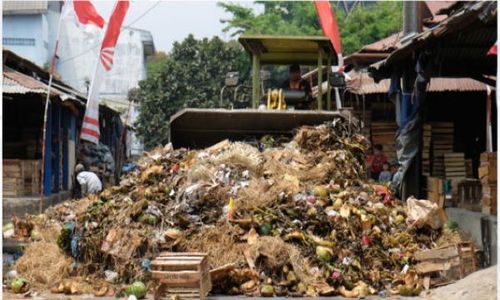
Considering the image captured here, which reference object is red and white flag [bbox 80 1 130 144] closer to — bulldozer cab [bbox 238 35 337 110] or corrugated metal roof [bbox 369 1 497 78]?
bulldozer cab [bbox 238 35 337 110]

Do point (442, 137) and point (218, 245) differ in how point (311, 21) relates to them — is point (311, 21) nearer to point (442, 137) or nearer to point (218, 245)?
point (442, 137)

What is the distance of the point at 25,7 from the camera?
4338cm

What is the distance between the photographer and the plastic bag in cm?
1010

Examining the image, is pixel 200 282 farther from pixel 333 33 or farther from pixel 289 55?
pixel 333 33

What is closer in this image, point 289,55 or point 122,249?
point 122,249

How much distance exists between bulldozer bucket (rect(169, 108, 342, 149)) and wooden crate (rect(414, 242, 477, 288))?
3838 millimetres

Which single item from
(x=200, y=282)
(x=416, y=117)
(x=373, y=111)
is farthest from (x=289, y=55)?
(x=373, y=111)

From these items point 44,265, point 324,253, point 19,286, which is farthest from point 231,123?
point 19,286

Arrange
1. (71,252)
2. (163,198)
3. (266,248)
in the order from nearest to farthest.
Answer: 1. (266,248)
2. (71,252)
3. (163,198)

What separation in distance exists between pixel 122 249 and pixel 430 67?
6.37 meters

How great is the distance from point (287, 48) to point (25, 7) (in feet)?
108

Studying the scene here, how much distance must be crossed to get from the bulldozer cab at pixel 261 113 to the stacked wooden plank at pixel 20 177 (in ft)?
24.1

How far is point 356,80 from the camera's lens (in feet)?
72.8

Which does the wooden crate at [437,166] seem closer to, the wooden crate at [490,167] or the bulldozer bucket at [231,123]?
the bulldozer bucket at [231,123]
